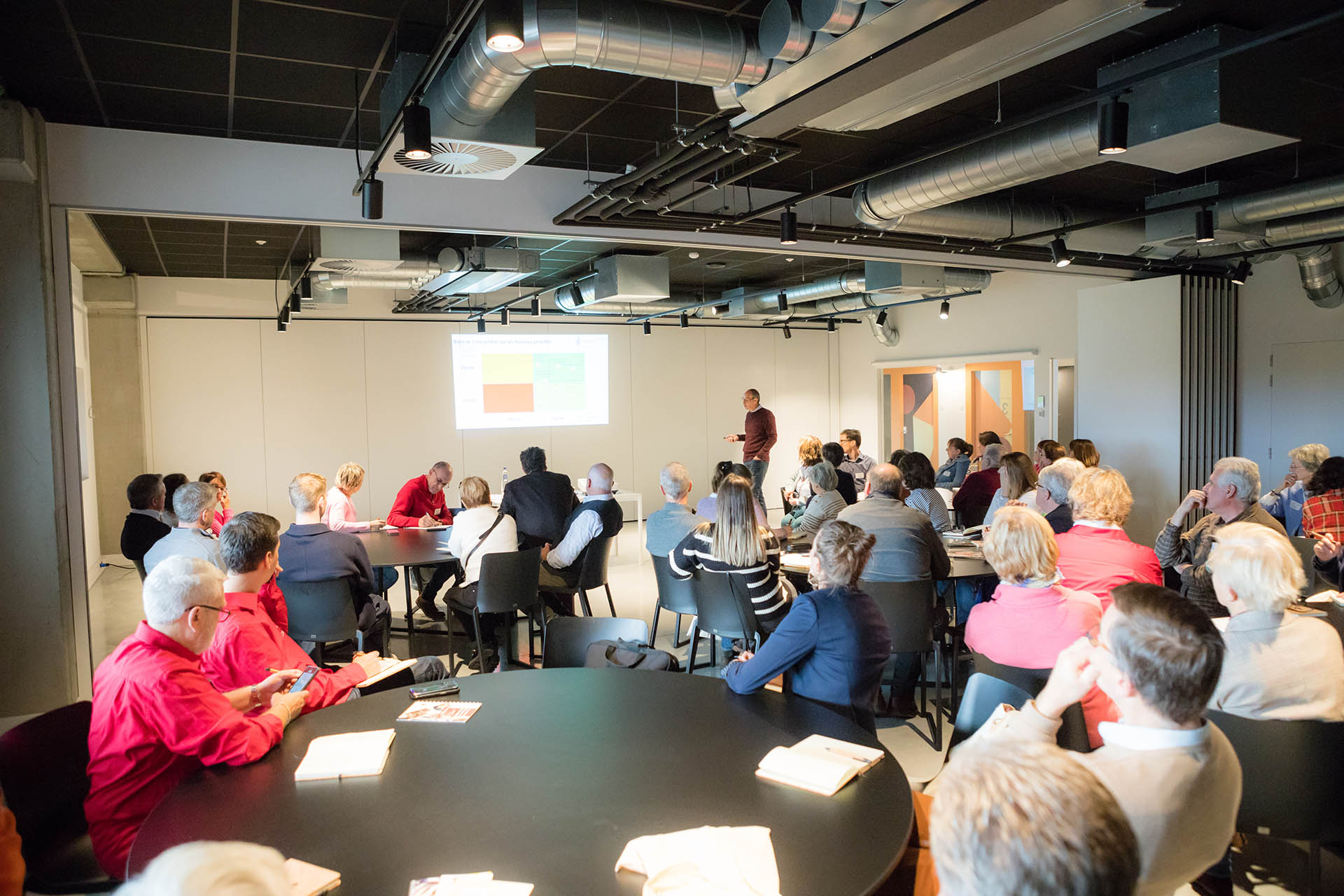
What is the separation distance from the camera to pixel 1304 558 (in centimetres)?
443

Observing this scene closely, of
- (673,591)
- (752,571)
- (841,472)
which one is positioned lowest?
(673,591)

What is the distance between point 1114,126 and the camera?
12.0 ft

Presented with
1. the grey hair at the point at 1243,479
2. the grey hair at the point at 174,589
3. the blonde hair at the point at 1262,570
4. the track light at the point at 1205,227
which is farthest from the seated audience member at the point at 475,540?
the track light at the point at 1205,227

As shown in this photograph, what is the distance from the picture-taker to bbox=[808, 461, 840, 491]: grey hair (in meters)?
5.63

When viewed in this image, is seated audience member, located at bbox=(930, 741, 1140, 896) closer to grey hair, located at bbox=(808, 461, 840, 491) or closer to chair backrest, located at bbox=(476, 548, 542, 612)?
chair backrest, located at bbox=(476, 548, 542, 612)

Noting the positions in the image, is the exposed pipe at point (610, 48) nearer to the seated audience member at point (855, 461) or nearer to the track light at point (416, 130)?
the track light at point (416, 130)

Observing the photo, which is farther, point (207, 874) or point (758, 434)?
point (758, 434)

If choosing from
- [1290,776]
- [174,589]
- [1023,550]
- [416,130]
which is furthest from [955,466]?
[174,589]

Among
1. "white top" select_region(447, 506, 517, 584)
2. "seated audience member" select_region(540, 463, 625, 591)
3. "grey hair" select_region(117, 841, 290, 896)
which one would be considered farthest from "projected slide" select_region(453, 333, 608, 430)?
"grey hair" select_region(117, 841, 290, 896)

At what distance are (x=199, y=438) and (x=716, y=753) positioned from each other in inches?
389

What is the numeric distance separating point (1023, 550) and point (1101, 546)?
104 cm

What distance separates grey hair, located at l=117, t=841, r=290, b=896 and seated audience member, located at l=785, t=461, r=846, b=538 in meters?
4.75

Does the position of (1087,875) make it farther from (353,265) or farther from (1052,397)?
(1052,397)

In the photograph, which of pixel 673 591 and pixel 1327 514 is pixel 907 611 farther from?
pixel 1327 514
